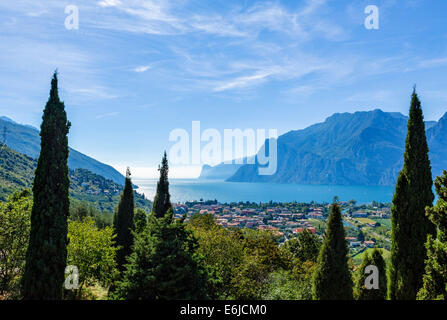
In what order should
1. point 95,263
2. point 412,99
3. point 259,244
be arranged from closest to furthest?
1. point 412,99
2. point 95,263
3. point 259,244

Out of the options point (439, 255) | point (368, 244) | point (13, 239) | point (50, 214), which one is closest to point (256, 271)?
point (439, 255)

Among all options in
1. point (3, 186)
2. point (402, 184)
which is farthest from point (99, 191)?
point (402, 184)

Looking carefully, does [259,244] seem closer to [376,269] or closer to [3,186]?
[376,269]

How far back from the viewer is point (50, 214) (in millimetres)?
9477

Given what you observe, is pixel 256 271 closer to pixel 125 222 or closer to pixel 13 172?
pixel 125 222

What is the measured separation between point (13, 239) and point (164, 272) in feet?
27.4

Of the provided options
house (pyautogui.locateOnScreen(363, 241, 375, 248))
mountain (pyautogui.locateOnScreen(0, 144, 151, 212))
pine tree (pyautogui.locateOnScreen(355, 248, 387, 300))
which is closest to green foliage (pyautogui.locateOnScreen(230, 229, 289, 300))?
pine tree (pyautogui.locateOnScreen(355, 248, 387, 300))

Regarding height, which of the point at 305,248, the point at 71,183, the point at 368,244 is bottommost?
the point at 368,244

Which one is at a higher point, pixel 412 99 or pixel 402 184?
pixel 412 99

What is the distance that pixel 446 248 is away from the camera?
22.2 ft

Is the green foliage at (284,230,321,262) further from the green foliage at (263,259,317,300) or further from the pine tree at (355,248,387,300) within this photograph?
the green foliage at (263,259,317,300)

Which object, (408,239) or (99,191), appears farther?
(99,191)

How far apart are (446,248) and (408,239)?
3601 millimetres

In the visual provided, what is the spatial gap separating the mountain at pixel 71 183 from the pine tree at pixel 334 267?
90661 millimetres
